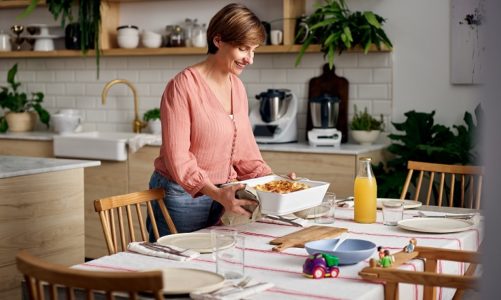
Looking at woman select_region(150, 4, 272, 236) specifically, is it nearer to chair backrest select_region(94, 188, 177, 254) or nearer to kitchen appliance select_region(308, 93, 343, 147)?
chair backrest select_region(94, 188, 177, 254)

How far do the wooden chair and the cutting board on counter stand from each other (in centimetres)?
289

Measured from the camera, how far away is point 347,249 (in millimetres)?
2238

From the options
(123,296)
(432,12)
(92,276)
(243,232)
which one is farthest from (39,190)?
(432,12)

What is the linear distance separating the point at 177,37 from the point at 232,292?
3.98m

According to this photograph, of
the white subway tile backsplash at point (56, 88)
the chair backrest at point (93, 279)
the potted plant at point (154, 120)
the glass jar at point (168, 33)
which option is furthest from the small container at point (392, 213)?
the white subway tile backsplash at point (56, 88)

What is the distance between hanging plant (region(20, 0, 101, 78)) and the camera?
5.73m

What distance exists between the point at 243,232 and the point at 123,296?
A: 0.86 m

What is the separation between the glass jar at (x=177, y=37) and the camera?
5555mm

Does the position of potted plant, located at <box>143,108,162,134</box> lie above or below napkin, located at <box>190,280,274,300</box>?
above

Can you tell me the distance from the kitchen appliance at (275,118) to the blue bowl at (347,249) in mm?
2708

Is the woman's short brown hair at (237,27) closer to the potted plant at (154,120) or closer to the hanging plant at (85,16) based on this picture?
the potted plant at (154,120)

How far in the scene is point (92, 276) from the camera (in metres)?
1.42

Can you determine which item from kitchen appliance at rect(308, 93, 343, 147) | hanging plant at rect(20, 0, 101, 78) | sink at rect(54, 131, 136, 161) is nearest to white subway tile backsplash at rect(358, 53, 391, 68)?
kitchen appliance at rect(308, 93, 343, 147)

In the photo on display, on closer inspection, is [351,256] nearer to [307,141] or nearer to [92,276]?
[92,276]
